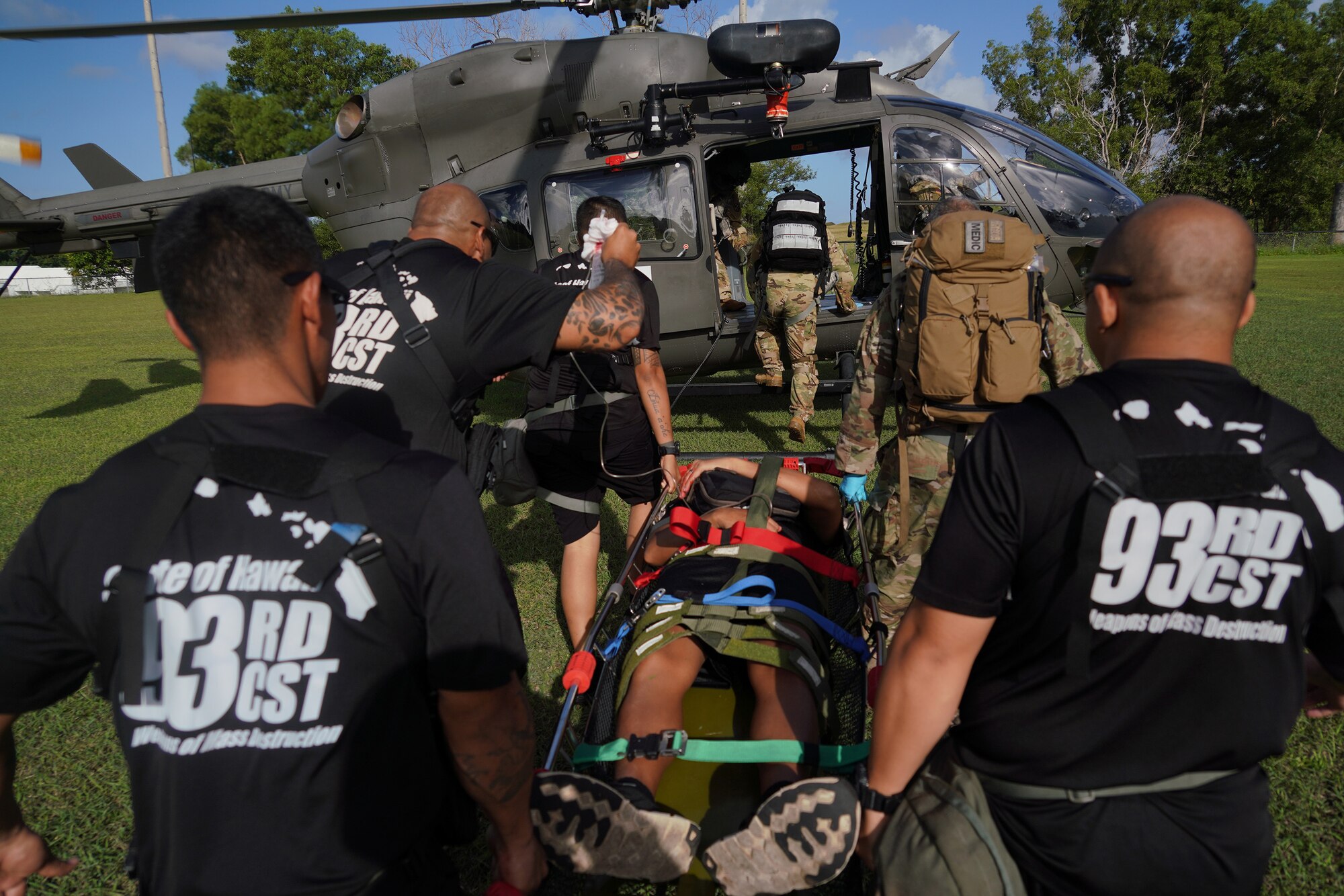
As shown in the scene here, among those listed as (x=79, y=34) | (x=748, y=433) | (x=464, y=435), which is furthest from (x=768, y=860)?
(x=748, y=433)

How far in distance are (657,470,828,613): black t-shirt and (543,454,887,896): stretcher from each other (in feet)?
0.35

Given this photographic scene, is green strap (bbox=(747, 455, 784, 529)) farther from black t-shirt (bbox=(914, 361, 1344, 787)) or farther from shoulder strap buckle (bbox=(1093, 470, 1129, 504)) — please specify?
shoulder strap buckle (bbox=(1093, 470, 1129, 504))

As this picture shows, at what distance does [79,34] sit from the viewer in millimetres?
2688

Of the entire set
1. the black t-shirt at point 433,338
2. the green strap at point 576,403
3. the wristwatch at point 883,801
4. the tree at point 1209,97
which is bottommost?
the wristwatch at point 883,801

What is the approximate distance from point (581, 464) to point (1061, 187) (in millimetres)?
5061

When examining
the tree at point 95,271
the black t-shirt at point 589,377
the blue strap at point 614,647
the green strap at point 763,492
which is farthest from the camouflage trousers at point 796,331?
the tree at point 95,271

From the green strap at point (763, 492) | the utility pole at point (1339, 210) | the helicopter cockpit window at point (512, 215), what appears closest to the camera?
the green strap at point (763, 492)

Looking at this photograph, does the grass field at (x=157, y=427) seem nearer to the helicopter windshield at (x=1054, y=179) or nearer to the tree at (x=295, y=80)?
the helicopter windshield at (x=1054, y=179)

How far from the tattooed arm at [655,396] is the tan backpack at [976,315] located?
1280 mm

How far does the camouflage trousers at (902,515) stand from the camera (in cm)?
338

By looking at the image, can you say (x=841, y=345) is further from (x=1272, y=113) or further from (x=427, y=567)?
(x=1272, y=113)

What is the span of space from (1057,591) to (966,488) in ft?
0.79

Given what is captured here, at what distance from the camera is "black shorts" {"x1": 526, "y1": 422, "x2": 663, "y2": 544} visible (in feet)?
12.8

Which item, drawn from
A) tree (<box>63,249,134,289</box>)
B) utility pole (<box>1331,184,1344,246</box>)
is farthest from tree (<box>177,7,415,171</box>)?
utility pole (<box>1331,184,1344,246</box>)
